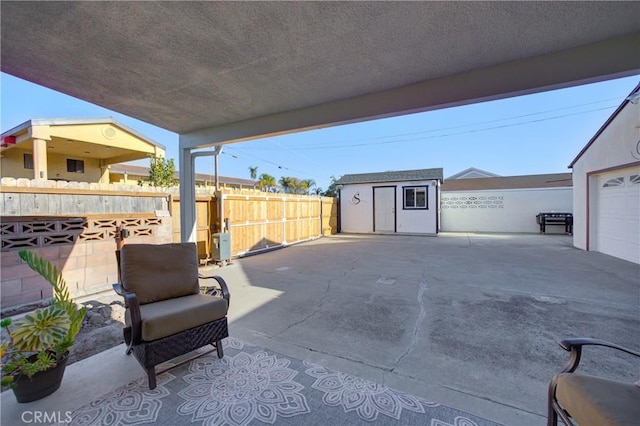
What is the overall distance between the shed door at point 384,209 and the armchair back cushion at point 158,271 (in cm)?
1219

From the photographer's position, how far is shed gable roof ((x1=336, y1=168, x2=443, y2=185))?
1366 centimetres

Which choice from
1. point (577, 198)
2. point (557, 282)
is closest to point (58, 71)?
point (557, 282)

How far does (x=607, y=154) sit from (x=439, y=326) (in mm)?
7953

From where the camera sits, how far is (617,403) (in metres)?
1.29

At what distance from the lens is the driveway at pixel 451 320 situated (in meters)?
2.29

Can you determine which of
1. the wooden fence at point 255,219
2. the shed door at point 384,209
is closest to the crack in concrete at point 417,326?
the wooden fence at point 255,219

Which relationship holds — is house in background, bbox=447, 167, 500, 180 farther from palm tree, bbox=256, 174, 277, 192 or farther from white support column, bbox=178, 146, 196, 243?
white support column, bbox=178, 146, 196, 243

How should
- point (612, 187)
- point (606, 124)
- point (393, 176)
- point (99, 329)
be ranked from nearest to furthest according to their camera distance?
point (99, 329) < point (606, 124) < point (612, 187) < point (393, 176)

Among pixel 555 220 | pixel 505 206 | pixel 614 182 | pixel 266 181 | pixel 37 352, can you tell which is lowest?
pixel 37 352

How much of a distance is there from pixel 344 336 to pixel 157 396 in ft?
5.85

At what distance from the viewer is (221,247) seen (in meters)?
6.77

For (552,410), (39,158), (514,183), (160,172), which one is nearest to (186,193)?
(552,410)

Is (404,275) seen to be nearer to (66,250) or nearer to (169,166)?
(66,250)

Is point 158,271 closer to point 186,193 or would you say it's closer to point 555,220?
point 186,193
